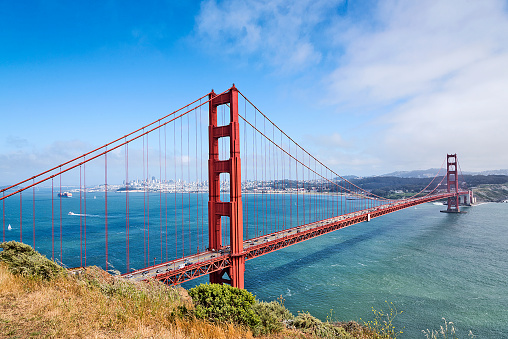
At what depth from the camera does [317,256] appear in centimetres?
3594

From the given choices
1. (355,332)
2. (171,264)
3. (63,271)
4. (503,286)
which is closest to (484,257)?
(503,286)

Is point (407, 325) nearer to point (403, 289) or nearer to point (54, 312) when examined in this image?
point (403, 289)

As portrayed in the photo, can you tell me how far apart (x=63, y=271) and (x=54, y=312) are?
8.67 ft

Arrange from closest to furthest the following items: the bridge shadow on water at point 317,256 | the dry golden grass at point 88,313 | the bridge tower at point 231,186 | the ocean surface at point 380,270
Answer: the dry golden grass at point 88,313
the bridge tower at point 231,186
the ocean surface at point 380,270
the bridge shadow on water at point 317,256

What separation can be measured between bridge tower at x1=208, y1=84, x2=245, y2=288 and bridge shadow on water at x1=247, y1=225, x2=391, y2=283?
10514 mm

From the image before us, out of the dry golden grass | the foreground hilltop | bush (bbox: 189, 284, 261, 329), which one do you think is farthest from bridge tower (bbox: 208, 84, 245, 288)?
the dry golden grass

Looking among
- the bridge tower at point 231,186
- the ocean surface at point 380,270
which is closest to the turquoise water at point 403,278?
the ocean surface at point 380,270

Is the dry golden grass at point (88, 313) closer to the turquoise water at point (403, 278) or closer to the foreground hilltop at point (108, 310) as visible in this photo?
the foreground hilltop at point (108, 310)

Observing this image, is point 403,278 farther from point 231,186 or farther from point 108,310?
point 108,310

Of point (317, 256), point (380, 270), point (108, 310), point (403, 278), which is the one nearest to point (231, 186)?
point (108, 310)

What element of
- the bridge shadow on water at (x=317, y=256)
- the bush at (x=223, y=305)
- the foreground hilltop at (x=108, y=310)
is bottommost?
the bridge shadow on water at (x=317, y=256)

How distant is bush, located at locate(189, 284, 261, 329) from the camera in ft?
21.2

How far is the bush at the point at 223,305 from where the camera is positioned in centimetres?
645

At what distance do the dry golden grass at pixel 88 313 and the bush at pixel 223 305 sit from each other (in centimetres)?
54
